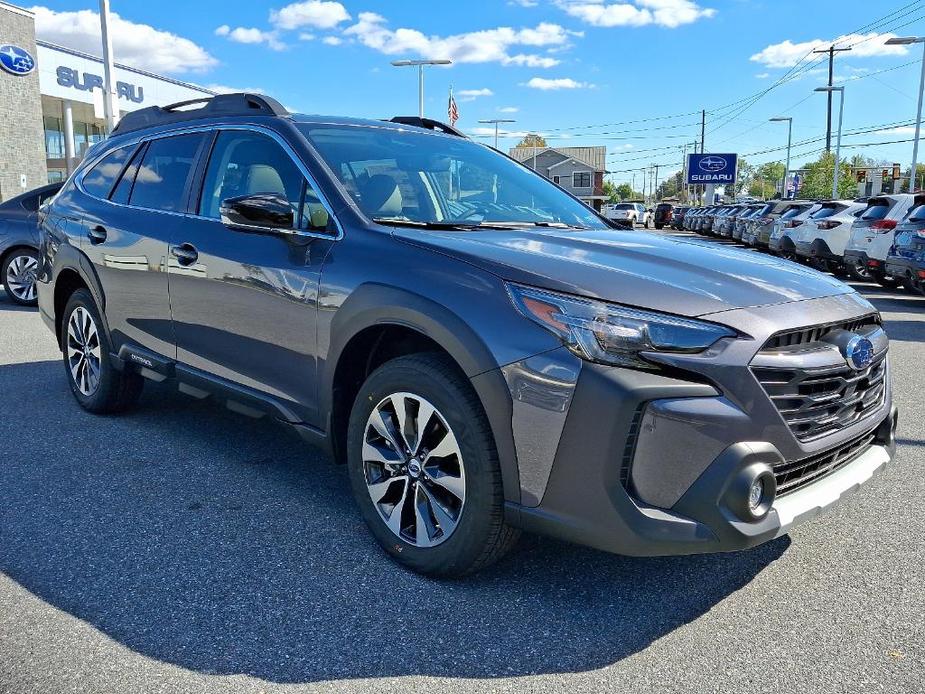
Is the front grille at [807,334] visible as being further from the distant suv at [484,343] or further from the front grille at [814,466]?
the front grille at [814,466]

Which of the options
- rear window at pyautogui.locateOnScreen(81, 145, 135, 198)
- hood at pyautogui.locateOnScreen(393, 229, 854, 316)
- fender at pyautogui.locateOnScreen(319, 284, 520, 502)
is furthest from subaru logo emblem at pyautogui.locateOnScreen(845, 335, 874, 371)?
rear window at pyautogui.locateOnScreen(81, 145, 135, 198)

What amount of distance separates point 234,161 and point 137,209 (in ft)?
2.96

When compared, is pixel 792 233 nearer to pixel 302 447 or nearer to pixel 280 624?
pixel 302 447

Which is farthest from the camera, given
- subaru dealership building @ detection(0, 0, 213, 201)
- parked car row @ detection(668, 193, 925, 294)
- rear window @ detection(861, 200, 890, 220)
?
subaru dealership building @ detection(0, 0, 213, 201)

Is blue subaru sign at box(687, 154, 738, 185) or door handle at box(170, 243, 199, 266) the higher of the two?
blue subaru sign at box(687, 154, 738, 185)

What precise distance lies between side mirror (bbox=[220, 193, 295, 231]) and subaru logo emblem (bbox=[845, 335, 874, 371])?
226 centimetres

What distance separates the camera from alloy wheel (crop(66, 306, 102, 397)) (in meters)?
5.32

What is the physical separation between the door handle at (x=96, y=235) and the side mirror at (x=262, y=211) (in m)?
1.71

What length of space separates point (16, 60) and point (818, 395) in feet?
105

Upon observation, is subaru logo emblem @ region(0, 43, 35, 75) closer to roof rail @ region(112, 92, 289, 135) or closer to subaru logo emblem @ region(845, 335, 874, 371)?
roof rail @ region(112, 92, 289, 135)

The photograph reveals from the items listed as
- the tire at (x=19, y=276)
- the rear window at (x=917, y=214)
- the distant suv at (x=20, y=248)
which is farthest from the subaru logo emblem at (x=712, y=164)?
the tire at (x=19, y=276)

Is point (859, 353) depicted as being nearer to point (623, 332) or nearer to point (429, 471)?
point (623, 332)

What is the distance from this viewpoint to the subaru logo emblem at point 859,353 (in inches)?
114

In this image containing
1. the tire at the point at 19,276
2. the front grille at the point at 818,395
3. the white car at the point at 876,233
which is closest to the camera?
the front grille at the point at 818,395
